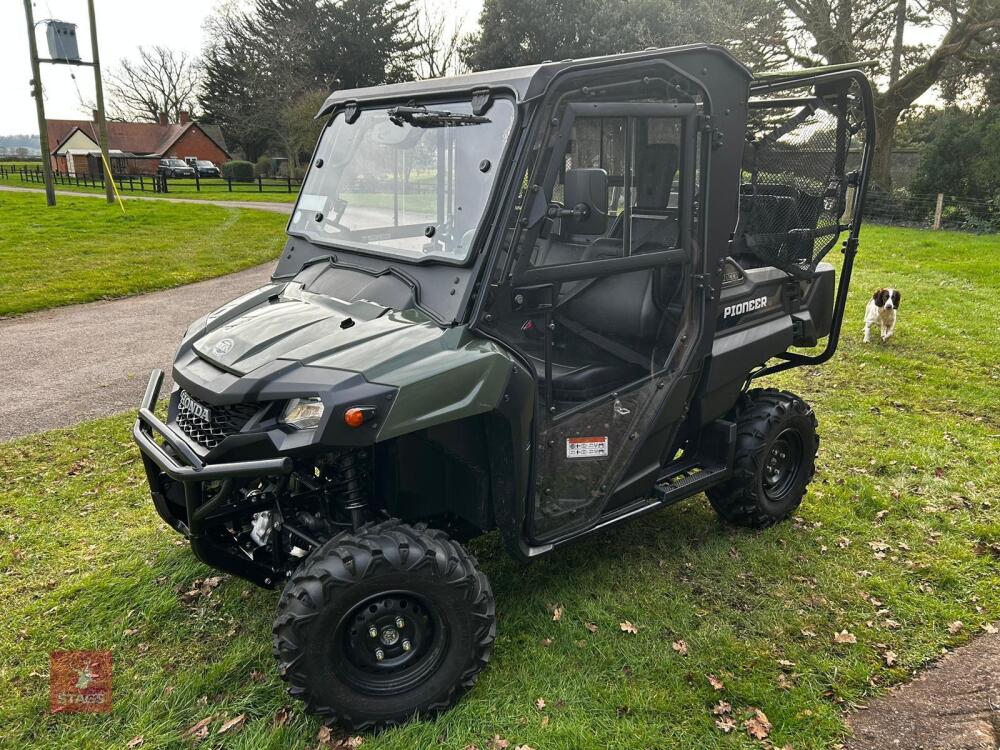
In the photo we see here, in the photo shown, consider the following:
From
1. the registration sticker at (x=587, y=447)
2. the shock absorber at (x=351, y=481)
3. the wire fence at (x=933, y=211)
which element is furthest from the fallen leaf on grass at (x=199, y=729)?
the wire fence at (x=933, y=211)

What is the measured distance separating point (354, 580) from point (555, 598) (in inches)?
55.5

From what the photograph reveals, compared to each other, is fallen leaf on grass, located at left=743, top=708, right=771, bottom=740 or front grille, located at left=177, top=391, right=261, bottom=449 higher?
front grille, located at left=177, top=391, right=261, bottom=449

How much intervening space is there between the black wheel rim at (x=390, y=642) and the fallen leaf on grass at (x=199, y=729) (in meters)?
0.65

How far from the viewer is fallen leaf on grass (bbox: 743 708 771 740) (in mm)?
3135

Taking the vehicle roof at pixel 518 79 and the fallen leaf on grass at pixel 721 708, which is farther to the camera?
the fallen leaf on grass at pixel 721 708

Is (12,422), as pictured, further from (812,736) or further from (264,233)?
(264,233)

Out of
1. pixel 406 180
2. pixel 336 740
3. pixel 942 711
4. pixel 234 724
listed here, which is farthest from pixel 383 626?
pixel 942 711

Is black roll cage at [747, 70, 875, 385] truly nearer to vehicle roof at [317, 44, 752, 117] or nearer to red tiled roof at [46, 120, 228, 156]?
vehicle roof at [317, 44, 752, 117]

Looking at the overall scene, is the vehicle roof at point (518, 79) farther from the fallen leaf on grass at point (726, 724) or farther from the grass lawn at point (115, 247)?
the grass lawn at point (115, 247)

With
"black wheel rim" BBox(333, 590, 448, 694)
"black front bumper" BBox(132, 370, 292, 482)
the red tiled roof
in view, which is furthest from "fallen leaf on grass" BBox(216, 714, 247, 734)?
the red tiled roof

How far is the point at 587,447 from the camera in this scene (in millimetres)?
3600

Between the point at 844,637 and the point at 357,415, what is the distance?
8.67 ft

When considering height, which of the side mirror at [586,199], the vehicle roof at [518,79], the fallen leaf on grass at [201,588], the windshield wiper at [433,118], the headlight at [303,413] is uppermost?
the vehicle roof at [518,79]

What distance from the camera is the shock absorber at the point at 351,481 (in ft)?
10.2
